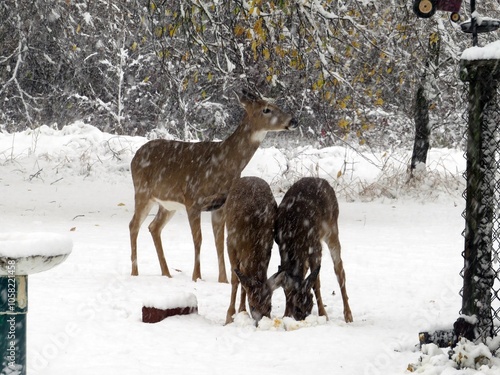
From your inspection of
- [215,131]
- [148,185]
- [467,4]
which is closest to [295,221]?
[148,185]

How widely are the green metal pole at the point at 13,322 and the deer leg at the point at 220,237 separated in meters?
4.48

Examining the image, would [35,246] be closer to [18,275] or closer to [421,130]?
[18,275]

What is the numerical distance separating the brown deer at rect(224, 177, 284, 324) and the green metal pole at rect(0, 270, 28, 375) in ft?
8.10

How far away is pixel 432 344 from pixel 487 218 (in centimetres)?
82

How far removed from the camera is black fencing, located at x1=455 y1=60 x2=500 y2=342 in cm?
487

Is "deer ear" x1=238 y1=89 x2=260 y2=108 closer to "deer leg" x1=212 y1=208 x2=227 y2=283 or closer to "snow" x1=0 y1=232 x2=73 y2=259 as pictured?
"deer leg" x1=212 y1=208 x2=227 y2=283

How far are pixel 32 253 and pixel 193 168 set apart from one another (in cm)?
528

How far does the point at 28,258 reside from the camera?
394 cm

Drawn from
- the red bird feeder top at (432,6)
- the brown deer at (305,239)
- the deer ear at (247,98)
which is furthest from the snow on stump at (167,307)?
the deer ear at (247,98)

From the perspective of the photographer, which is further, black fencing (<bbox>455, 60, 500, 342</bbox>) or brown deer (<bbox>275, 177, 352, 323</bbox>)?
brown deer (<bbox>275, 177, 352, 323</bbox>)

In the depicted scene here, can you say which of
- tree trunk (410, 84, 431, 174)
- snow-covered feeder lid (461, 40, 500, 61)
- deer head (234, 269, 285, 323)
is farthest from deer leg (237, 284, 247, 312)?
tree trunk (410, 84, 431, 174)

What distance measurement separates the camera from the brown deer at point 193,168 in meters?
9.05

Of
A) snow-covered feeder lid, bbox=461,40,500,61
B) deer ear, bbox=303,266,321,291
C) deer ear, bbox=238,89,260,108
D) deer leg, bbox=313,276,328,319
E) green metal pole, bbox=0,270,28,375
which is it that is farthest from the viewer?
deer ear, bbox=238,89,260,108

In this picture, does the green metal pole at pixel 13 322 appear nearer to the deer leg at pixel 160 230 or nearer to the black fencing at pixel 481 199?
the black fencing at pixel 481 199
